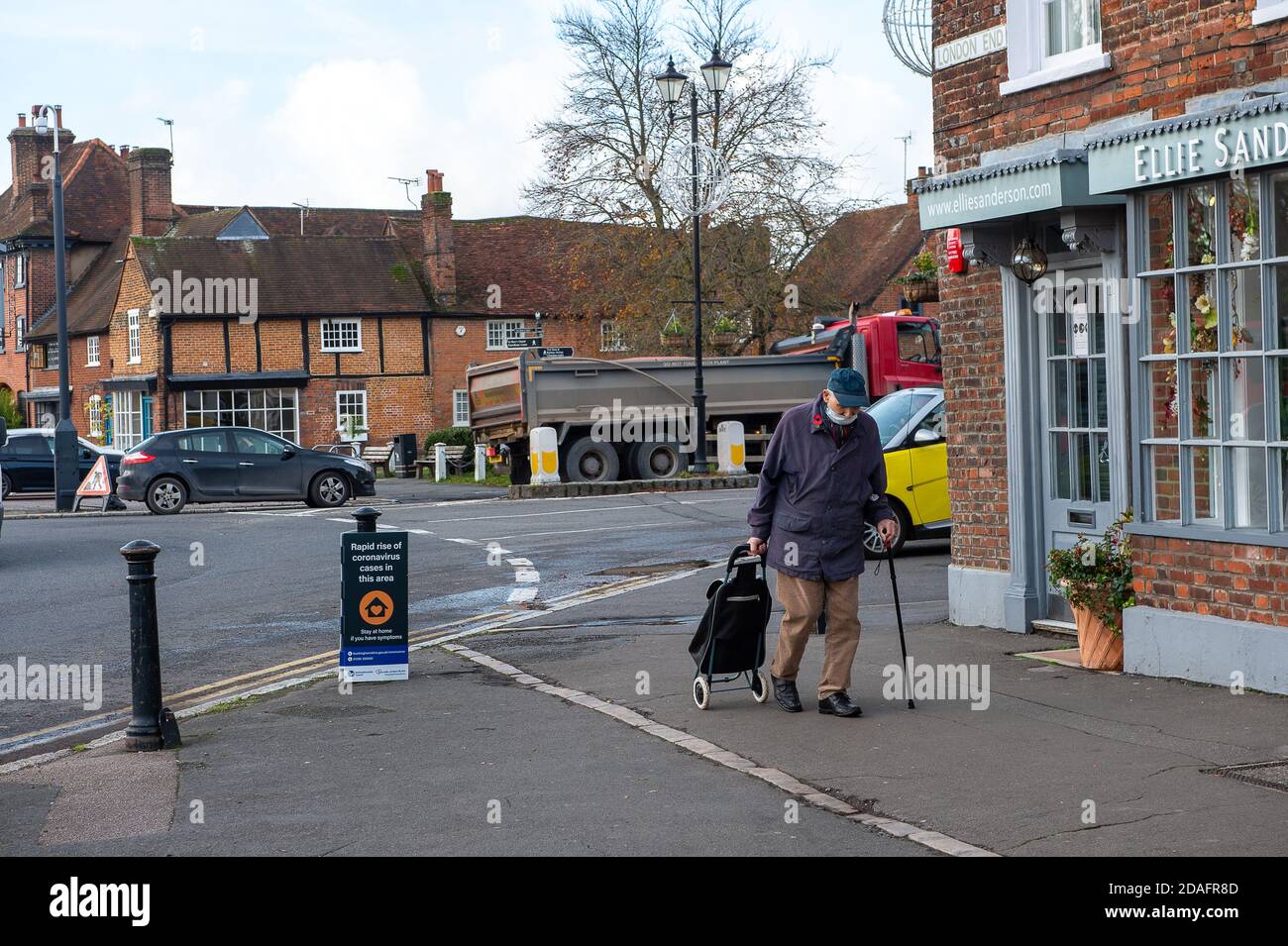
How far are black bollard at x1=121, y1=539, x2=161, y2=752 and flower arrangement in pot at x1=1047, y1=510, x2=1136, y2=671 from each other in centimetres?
553

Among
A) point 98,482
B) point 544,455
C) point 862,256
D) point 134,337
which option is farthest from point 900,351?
point 134,337

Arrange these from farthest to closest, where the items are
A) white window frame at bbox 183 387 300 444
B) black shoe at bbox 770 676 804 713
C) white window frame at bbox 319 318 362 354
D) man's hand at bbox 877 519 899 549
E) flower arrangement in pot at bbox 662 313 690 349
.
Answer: white window frame at bbox 319 318 362 354 < white window frame at bbox 183 387 300 444 < flower arrangement in pot at bbox 662 313 690 349 < black shoe at bbox 770 676 804 713 < man's hand at bbox 877 519 899 549

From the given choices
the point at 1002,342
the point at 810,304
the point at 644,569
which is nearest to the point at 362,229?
the point at 810,304

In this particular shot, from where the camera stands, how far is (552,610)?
13.7 meters

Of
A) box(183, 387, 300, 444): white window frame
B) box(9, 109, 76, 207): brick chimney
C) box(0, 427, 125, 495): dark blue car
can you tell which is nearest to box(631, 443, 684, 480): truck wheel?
box(0, 427, 125, 495): dark blue car

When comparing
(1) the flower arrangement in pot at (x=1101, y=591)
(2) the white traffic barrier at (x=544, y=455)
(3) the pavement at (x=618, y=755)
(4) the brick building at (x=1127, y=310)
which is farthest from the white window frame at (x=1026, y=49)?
(2) the white traffic barrier at (x=544, y=455)

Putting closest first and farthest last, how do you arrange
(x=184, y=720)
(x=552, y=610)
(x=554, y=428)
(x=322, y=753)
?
(x=322, y=753)
(x=184, y=720)
(x=552, y=610)
(x=554, y=428)

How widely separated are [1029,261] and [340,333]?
141ft

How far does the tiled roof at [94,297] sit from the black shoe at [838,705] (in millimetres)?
48884

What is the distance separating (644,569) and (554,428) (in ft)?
46.8

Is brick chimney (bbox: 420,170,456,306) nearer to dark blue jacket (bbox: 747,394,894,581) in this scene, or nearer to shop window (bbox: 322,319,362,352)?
shop window (bbox: 322,319,362,352)

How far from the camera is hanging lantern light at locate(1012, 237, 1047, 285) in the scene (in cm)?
1057

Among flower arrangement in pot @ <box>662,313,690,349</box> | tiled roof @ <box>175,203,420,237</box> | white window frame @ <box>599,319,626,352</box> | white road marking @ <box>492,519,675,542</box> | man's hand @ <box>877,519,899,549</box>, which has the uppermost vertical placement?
tiled roof @ <box>175,203,420,237</box>

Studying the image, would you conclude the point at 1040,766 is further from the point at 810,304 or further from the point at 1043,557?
the point at 810,304
